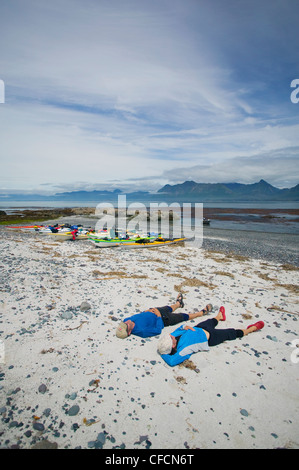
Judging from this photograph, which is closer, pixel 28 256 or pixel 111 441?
pixel 111 441

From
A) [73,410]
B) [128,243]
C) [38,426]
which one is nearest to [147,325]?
[73,410]

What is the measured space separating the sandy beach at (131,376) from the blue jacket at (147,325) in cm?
22

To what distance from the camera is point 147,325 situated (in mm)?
7113

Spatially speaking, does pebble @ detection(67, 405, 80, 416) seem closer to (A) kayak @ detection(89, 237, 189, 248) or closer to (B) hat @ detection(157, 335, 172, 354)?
(B) hat @ detection(157, 335, 172, 354)

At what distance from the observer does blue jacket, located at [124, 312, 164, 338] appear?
7.01 m

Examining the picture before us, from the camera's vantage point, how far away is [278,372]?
5.91 m

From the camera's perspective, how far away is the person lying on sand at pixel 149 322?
6871mm

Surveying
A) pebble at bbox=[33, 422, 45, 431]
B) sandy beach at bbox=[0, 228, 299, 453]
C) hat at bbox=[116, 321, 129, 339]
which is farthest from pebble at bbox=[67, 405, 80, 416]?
hat at bbox=[116, 321, 129, 339]

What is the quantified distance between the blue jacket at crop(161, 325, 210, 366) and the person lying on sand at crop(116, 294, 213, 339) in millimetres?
872

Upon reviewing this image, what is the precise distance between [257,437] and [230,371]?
1560mm
